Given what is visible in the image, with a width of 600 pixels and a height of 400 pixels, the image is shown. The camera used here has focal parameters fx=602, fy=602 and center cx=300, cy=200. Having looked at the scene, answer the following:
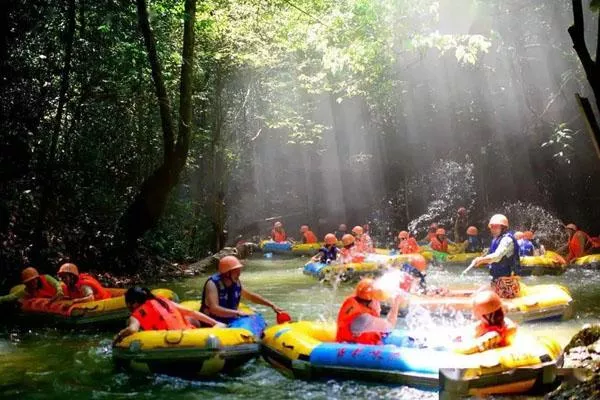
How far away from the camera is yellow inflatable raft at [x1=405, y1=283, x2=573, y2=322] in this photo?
9.38 m

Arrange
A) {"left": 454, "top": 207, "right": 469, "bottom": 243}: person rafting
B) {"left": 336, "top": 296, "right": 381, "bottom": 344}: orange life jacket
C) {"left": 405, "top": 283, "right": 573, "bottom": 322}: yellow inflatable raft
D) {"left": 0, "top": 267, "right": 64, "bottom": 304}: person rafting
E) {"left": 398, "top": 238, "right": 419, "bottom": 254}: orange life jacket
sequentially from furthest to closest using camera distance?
{"left": 454, "top": 207, "right": 469, "bottom": 243}: person rafting → {"left": 398, "top": 238, "right": 419, "bottom": 254}: orange life jacket → {"left": 0, "top": 267, "right": 64, "bottom": 304}: person rafting → {"left": 405, "top": 283, "right": 573, "bottom": 322}: yellow inflatable raft → {"left": 336, "top": 296, "right": 381, "bottom": 344}: orange life jacket

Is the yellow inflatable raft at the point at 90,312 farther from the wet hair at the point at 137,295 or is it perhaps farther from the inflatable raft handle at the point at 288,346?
the inflatable raft handle at the point at 288,346

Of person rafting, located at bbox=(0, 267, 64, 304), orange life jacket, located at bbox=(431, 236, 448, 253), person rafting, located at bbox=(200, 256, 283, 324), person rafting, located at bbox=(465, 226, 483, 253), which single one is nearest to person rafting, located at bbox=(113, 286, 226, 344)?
person rafting, located at bbox=(200, 256, 283, 324)

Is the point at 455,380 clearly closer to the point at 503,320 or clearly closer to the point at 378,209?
the point at 503,320

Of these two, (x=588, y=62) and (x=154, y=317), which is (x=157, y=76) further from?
(x=588, y=62)

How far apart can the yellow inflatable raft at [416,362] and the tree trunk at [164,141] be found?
7.84m

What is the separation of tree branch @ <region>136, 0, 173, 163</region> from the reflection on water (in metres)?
4.67

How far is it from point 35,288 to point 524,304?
8.42 metres

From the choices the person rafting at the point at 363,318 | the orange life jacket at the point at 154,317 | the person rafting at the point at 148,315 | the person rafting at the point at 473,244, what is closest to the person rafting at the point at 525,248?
the person rafting at the point at 473,244

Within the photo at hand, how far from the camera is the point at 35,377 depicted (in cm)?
730

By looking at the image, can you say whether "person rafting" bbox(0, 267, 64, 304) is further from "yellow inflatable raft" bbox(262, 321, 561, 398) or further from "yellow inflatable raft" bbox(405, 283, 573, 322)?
"yellow inflatable raft" bbox(405, 283, 573, 322)

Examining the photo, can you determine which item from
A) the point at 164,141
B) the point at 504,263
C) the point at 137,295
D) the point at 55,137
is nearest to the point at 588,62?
the point at 137,295

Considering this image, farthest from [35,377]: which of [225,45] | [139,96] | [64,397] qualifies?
[225,45]

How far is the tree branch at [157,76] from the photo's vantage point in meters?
12.5
